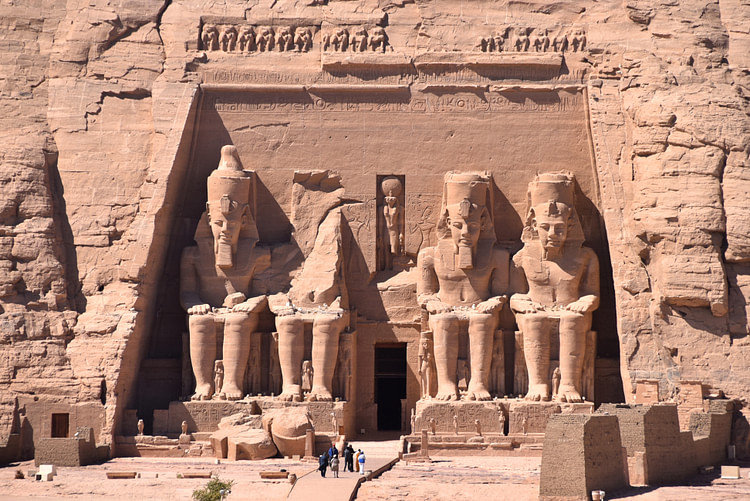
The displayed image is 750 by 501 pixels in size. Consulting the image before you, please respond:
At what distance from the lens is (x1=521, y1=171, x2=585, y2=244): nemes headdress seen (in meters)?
27.7

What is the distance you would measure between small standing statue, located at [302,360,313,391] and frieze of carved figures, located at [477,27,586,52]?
21.4 feet

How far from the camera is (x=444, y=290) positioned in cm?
2814

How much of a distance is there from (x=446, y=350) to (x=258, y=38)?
6.73 m

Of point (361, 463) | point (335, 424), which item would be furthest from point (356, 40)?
point (361, 463)

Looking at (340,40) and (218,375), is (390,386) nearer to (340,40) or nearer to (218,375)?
(218,375)

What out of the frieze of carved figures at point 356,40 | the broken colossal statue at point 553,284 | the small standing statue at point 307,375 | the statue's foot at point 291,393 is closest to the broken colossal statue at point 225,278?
the statue's foot at point 291,393

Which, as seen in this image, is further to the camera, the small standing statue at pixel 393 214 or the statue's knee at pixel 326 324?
the small standing statue at pixel 393 214

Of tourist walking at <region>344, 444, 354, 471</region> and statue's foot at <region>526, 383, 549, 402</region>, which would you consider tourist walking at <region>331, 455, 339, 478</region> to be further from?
statue's foot at <region>526, 383, 549, 402</region>

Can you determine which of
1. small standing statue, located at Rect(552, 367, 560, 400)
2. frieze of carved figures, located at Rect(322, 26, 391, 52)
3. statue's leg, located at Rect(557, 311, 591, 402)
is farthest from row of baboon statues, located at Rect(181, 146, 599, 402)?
frieze of carved figures, located at Rect(322, 26, 391, 52)

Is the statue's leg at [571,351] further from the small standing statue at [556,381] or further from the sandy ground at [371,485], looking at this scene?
the sandy ground at [371,485]

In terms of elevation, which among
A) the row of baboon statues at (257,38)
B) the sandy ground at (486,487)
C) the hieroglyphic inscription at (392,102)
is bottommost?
the sandy ground at (486,487)

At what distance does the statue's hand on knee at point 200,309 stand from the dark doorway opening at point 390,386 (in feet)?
12.7

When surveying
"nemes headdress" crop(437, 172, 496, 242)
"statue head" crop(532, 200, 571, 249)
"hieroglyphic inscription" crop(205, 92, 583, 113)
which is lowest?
"statue head" crop(532, 200, 571, 249)

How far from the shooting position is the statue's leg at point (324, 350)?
27.5m
